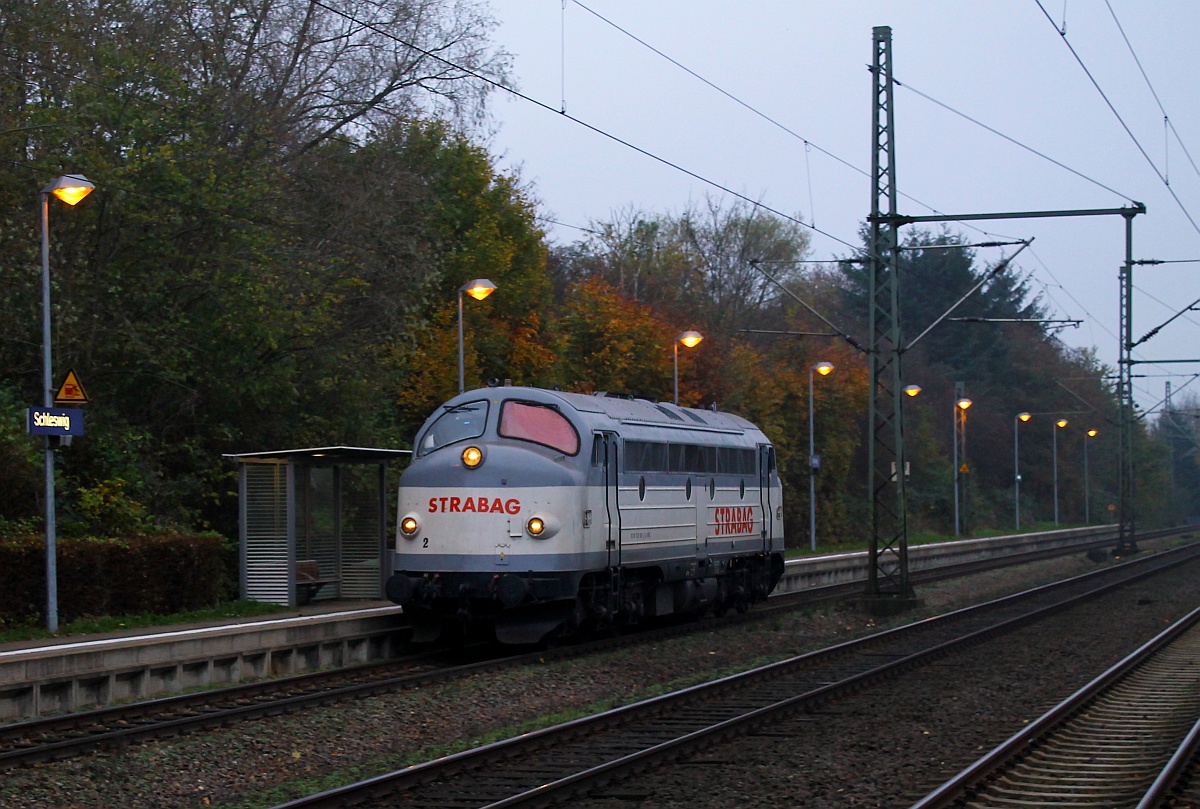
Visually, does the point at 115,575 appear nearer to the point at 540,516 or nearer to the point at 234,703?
the point at 234,703

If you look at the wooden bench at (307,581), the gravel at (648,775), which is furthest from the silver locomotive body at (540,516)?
the wooden bench at (307,581)

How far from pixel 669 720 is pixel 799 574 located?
2171 cm

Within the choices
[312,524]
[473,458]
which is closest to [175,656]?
[473,458]

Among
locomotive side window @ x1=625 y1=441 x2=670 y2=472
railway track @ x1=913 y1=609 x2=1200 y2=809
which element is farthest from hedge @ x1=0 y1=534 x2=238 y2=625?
railway track @ x1=913 y1=609 x2=1200 y2=809

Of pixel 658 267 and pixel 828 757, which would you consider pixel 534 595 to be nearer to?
pixel 828 757

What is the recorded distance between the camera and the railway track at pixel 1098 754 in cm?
1056

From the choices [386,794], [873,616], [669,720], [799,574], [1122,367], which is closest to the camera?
[386,794]

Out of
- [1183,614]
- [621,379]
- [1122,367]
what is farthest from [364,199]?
[1122,367]

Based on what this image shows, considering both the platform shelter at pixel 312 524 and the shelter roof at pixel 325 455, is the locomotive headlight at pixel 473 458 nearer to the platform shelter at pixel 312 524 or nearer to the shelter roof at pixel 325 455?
the shelter roof at pixel 325 455

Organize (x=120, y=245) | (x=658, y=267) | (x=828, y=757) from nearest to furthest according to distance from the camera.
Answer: (x=828, y=757) < (x=120, y=245) < (x=658, y=267)

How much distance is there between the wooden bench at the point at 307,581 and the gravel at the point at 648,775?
607 centimetres

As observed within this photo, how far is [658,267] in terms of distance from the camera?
6038 cm

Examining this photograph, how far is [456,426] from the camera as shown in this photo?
19328 millimetres

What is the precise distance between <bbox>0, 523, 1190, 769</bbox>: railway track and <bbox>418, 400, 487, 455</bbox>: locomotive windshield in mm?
3015
